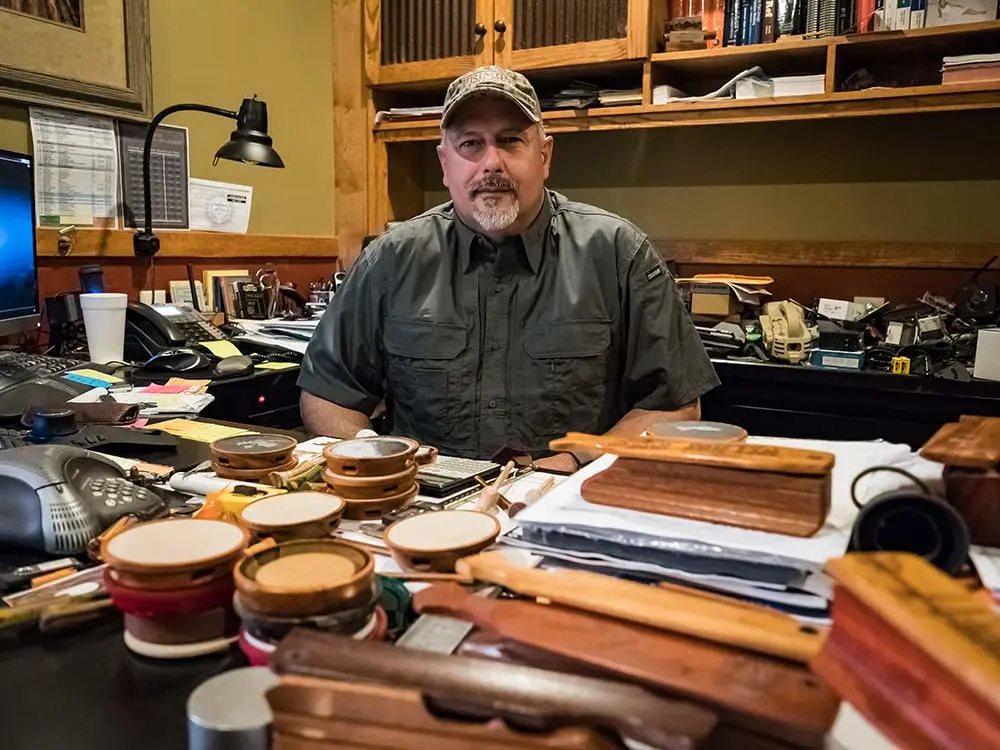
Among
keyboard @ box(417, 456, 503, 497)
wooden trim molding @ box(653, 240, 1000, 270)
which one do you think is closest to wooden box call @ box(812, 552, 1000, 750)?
keyboard @ box(417, 456, 503, 497)

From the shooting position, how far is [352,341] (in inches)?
74.2

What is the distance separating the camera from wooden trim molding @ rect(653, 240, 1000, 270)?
2662 mm

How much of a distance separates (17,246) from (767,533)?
1904mm

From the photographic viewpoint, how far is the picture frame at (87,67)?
2125mm

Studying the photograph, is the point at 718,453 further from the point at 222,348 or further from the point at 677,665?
the point at 222,348

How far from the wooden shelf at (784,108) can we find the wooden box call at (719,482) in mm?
2063

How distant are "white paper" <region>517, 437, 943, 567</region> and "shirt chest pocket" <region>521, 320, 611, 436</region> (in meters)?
0.93

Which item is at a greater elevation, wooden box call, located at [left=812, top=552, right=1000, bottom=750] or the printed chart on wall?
the printed chart on wall

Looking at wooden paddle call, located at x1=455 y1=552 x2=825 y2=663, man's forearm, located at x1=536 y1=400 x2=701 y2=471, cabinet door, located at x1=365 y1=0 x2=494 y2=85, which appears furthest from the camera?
cabinet door, located at x1=365 y1=0 x2=494 y2=85

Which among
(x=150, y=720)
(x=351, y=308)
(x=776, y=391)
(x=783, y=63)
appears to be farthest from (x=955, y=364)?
(x=150, y=720)

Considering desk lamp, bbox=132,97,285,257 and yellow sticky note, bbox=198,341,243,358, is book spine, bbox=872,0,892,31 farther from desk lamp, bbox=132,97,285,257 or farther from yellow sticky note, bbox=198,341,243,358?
yellow sticky note, bbox=198,341,243,358

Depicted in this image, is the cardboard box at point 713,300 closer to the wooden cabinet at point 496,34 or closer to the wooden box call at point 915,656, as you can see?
the wooden cabinet at point 496,34

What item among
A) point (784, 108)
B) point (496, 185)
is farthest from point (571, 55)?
point (496, 185)

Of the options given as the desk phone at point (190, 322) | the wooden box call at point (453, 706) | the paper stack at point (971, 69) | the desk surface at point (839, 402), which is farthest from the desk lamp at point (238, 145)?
the wooden box call at point (453, 706)
